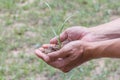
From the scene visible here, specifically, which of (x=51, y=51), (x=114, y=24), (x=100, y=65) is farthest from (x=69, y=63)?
(x=100, y=65)

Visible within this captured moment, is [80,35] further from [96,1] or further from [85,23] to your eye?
[96,1]

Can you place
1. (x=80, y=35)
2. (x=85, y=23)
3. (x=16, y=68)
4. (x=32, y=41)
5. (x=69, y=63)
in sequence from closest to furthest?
(x=69, y=63) < (x=80, y=35) < (x=16, y=68) < (x=32, y=41) < (x=85, y=23)

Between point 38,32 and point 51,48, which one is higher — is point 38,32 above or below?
below

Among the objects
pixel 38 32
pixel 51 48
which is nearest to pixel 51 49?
pixel 51 48

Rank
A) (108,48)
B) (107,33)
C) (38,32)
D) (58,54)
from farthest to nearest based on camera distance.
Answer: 1. (38,32)
2. (107,33)
3. (58,54)
4. (108,48)

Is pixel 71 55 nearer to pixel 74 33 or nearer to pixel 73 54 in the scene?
pixel 73 54

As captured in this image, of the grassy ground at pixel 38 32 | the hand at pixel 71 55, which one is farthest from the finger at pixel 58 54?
the grassy ground at pixel 38 32

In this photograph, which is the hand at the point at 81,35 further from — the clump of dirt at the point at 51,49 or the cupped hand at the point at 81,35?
the clump of dirt at the point at 51,49
